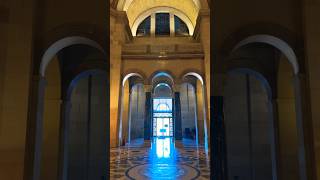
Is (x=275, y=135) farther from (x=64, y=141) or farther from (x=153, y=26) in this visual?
(x=153, y=26)

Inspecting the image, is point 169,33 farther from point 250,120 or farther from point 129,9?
point 250,120

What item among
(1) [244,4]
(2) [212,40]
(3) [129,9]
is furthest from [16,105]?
(3) [129,9]

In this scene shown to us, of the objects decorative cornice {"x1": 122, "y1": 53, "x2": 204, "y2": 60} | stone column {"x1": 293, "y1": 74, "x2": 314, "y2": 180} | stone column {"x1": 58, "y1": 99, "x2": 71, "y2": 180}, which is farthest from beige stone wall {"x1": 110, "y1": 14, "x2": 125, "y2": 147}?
stone column {"x1": 293, "y1": 74, "x2": 314, "y2": 180}

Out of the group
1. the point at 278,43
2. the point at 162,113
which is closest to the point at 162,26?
the point at 162,113

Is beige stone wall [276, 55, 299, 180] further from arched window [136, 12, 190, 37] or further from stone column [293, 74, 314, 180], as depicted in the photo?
arched window [136, 12, 190, 37]

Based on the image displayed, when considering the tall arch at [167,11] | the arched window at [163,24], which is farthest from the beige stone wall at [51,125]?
the arched window at [163,24]

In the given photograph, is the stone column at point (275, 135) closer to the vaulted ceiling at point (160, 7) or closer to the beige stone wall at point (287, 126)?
the beige stone wall at point (287, 126)

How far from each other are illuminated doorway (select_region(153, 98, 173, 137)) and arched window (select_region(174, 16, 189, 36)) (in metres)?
6.29

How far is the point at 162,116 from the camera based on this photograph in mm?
24188

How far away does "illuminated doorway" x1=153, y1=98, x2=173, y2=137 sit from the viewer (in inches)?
940

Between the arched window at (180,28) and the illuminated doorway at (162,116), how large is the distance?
248 inches

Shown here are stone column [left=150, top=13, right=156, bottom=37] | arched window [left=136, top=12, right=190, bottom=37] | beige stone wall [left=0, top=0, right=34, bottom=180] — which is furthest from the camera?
arched window [left=136, top=12, right=190, bottom=37]

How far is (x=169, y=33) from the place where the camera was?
66.8 ft

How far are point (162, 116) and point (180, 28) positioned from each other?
822 centimetres
